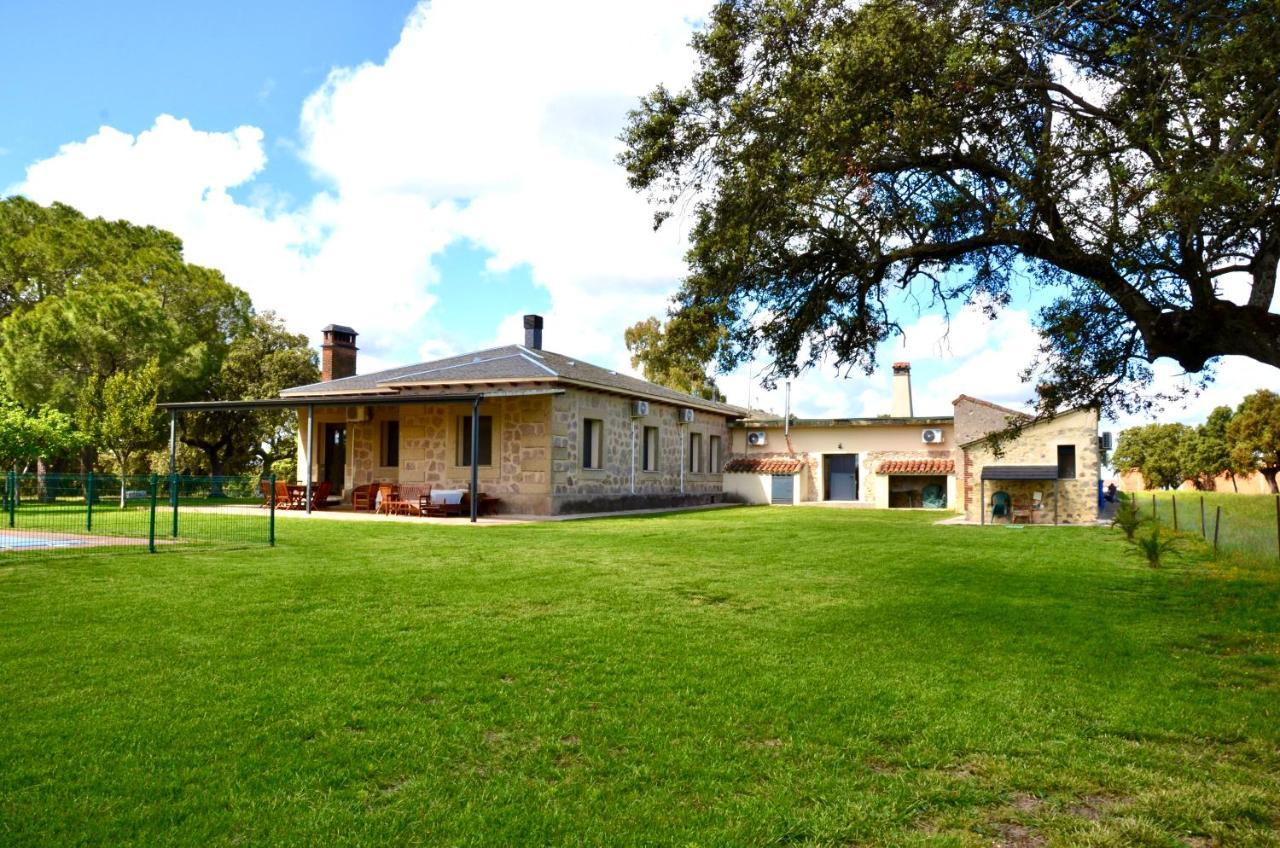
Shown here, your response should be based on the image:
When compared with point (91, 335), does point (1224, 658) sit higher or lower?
lower

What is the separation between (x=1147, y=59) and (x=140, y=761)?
8372mm

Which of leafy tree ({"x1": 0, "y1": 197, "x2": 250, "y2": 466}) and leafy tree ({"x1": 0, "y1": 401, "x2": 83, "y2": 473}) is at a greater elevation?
leafy tree ({"x1": 0, "y1": 197, "x2": 250, "y2": 466})

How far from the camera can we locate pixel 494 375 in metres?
20.4

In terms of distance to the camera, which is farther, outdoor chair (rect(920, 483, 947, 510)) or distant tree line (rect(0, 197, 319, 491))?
outdoor chair (rect(920, 483, 947, 510))

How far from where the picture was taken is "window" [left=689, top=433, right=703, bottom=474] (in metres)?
28.4

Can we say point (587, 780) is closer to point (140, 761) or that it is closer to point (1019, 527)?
point (140, 761)

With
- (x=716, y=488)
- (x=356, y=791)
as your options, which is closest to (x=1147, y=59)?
(x=356, y=791)

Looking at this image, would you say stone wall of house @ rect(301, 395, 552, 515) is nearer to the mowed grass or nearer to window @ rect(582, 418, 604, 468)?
window @ rect(582, 418, 604, 468)

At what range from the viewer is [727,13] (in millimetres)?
8312

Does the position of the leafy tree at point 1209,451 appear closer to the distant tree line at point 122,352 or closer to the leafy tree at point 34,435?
the distant tree line at point 122,352

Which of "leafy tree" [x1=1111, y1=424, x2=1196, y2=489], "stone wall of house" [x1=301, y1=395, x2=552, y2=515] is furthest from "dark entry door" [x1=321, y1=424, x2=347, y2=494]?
"leafy tree" [x1=1111, y1=424, x2=1196, y2=489]

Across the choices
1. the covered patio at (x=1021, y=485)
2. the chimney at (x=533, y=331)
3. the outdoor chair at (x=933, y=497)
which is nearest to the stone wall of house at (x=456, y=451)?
the chimney at (x=533, y=331)

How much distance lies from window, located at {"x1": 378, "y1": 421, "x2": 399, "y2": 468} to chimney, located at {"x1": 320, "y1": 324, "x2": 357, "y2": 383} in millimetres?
4333

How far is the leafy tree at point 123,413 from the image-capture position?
2280 cm
